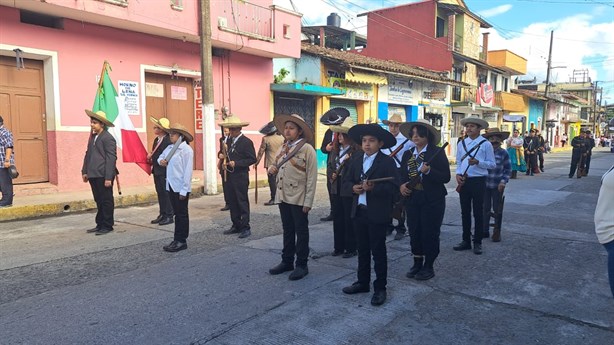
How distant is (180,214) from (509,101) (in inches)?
1326

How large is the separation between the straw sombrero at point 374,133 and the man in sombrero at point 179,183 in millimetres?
2493

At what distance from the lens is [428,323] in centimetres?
370

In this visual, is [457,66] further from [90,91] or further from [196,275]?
[196,275]

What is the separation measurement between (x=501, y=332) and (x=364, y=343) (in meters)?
1.13

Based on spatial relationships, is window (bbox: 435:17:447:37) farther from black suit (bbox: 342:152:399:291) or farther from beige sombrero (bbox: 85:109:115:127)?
black suit (bbox: 342:152:399:291)

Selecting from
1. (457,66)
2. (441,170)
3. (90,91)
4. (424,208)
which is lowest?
(424,208)

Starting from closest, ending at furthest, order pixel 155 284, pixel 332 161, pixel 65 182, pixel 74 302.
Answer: pixel 74 302 < pixel 155 284 < pixel 332 161 < pixel 65 182

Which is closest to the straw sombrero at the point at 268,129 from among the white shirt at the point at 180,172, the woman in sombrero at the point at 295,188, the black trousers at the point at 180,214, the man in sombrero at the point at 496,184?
the white shirt at the point at 180,172

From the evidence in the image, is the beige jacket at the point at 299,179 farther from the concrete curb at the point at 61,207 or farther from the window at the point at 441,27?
the window at the point at 441,27

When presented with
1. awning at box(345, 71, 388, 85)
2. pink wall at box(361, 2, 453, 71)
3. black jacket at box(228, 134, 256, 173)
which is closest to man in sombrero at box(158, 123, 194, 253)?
black jacket at box(228, 134, 256, 173)

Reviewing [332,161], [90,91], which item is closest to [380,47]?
[90,91]

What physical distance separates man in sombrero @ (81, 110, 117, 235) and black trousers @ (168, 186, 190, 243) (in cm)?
168

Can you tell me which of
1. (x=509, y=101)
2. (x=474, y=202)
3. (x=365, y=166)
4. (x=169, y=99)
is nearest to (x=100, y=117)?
(x=365, y=166)

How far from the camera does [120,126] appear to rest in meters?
7.74
